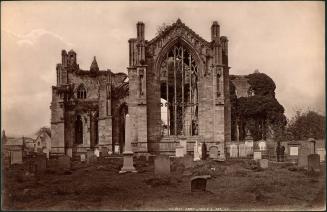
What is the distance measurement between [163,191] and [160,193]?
0.37 m

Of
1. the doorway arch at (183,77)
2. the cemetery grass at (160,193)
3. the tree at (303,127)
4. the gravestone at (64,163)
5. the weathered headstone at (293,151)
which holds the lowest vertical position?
the cemetery grass at (160,193)

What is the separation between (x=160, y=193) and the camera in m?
13.8

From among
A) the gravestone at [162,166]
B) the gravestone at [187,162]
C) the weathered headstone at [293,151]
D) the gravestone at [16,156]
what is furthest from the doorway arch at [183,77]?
the gravestone at [162,166]

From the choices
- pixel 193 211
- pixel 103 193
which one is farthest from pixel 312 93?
pixel 103 193

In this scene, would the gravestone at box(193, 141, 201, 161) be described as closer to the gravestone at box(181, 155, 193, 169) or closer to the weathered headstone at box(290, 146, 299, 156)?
the gravestone at box(181, 155, 193, 169)

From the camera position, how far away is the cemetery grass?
12.3 metres

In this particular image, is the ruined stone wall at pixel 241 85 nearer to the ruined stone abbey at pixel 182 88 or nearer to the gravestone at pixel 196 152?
the ruined stone abbey at pixel 182 88

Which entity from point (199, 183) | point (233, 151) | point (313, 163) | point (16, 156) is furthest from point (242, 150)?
point (199, 183)

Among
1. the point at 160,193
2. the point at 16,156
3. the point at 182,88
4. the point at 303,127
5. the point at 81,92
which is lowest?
the point at 160,193

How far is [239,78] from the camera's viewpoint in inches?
2124

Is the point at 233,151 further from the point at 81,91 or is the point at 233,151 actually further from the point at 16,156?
the point at 81,91

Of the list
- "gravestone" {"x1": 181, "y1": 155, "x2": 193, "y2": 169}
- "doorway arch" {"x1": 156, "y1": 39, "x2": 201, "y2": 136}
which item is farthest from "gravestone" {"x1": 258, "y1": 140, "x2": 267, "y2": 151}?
"gravestone" {"x1": 181, "y1": 155, "x2": 193, "y2": 169}

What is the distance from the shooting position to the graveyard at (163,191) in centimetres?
1232

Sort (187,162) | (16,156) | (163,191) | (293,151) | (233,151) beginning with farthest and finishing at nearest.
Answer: (233,151), (293,151), (187,162), (16,156), (163,191)
